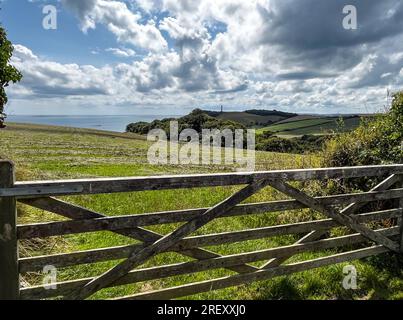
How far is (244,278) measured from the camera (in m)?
5.71

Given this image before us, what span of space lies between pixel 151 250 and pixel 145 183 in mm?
999

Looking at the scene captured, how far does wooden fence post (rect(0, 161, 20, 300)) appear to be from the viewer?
4012mm

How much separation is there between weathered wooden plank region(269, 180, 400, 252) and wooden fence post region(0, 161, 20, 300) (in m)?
3.75

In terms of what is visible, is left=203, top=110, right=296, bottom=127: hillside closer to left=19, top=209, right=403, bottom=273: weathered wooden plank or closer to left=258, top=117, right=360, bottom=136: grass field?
left=258, top=117, right=360, bottom=136: grass field

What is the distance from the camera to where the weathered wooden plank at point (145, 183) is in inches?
161

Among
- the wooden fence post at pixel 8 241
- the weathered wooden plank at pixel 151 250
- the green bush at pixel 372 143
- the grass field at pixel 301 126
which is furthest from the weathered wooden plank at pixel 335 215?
the grass field at pixel 301 126

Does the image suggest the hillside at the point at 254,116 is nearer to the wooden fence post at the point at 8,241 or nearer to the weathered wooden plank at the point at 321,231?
the weathered wooden plank at the point at 321,231

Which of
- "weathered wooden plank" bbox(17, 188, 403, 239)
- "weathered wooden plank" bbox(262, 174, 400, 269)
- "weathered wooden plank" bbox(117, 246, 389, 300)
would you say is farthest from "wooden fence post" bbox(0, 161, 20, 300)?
"weathered wooden plank" bbox(262, 174, 400, 269)

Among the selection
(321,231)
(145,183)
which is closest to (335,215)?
(321,231)

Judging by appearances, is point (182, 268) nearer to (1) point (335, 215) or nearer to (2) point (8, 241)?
(2) point (8, 241)

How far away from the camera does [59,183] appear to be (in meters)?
4.21
